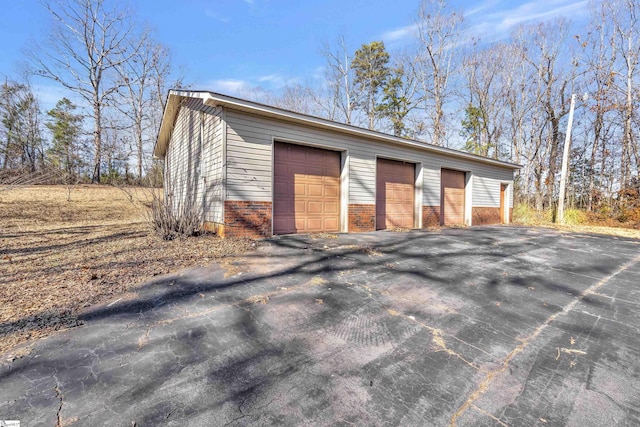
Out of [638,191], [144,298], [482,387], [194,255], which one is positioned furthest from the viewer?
[638,191]

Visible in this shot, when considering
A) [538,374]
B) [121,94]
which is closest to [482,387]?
[538,374]

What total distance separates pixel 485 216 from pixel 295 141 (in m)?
9.74

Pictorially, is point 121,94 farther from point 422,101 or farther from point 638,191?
point 638,191

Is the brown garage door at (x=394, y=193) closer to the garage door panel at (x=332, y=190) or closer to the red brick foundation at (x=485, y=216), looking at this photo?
the garage door panel at (x=332, y=190)

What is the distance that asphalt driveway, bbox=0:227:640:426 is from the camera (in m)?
1.60

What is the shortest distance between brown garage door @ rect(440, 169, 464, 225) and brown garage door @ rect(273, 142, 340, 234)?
17.1 feet

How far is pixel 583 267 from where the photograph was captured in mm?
4785

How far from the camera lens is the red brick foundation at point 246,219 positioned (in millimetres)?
5906

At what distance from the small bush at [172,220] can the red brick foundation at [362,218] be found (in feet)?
13.2

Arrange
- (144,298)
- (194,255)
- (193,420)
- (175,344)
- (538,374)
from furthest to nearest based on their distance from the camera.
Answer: (194,255) → (144,298) → (175,344) → (538,374) → (193,420)

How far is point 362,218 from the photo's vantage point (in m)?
8.07

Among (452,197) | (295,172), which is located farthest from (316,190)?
(452,197)

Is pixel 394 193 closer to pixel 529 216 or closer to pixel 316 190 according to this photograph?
pixel 316 190

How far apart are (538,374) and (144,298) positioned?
367 cm
